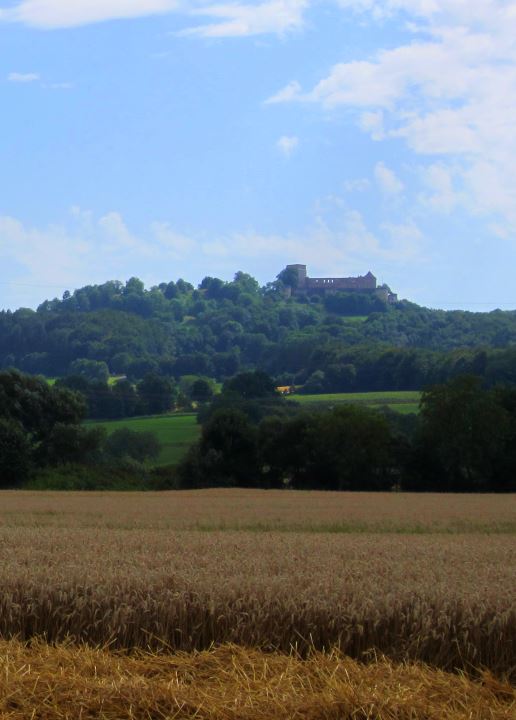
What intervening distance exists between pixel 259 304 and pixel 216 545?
179615 millimetres

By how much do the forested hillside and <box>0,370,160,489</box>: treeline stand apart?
43869mm

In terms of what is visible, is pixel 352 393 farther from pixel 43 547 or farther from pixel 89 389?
pixel 43 547

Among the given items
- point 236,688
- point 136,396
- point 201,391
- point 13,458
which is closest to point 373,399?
point 201,391

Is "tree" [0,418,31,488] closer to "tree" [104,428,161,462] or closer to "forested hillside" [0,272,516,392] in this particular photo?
"tree" [104,428,161,462]

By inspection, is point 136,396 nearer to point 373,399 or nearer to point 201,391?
point 201,391

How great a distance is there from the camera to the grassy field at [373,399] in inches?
3482

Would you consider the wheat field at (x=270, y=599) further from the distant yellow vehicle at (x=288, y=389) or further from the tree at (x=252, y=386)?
the distant yellow vehicle at (x=288, y=389)

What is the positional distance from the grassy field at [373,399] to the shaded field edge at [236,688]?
254 feet

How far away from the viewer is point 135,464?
59.3m

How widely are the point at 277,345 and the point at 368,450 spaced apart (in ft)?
294

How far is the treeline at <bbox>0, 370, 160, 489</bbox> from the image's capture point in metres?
52.7

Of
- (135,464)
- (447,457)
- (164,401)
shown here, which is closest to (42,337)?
(164,401)

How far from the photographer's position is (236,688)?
21.6 ft

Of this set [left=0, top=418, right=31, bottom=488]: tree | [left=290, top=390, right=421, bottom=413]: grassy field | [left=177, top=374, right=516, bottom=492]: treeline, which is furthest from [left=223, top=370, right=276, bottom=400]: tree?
[left=0, top=418, right=31, bottom=488]: tree
